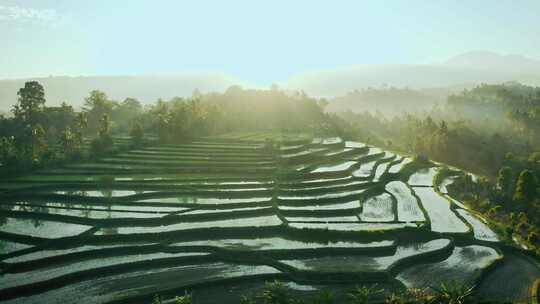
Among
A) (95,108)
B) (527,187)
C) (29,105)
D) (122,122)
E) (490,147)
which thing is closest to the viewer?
(527,187)

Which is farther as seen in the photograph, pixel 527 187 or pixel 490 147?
pixel 490 147

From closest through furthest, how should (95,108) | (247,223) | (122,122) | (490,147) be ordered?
1. (247,223)
2. (490,147)
3. (95,108)
4. (122,122)

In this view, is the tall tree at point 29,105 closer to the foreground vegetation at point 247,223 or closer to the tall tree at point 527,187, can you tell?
the foreground vegetation at point 247,223

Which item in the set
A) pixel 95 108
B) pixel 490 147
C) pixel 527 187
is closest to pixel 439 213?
pixel 527 187

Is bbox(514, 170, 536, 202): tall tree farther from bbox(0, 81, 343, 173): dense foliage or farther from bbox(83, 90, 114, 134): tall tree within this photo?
bbox(83, 90, 114, 134): tall tree

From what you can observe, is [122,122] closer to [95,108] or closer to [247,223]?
[95,108]

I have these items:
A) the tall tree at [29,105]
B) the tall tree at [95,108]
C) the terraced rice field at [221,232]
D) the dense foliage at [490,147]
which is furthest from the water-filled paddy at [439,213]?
the tall tree at [95,108]

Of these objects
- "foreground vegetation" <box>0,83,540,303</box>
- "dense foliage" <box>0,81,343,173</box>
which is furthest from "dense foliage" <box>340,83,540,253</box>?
"dense foliage" <box>0,81,343,173</box>

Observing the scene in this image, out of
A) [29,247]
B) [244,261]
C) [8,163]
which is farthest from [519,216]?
[8,163]
